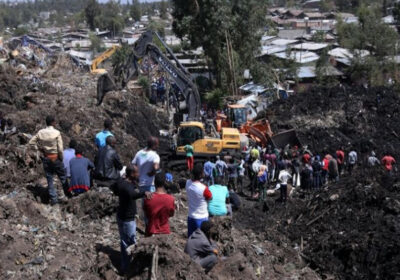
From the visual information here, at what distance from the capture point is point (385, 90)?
2698 centimetres

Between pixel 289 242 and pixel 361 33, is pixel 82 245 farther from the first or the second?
pixel 361 33

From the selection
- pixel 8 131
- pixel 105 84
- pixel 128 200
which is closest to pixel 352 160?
pixel 105 84

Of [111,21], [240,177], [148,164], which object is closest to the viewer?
[148,164]

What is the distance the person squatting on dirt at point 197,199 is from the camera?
7965 millimetres

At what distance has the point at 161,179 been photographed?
7246mm

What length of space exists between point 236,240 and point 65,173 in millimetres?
3717

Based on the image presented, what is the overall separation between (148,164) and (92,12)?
113m

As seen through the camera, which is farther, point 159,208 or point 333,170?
point 333,170

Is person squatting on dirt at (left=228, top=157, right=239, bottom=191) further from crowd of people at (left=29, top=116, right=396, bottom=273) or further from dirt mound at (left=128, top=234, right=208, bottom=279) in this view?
dirt mound at (left=128, top=234, right=208, bottom=279)

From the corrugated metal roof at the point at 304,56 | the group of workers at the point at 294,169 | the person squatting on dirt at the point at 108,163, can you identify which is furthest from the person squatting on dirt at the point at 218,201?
the corrugated metal roof at the point at 304,56

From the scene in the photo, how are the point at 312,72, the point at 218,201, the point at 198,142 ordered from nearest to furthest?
the point at 218,201 < the point at 198,142 < the point at 312,72

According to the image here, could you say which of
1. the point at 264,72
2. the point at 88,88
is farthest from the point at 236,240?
the point at 264,72

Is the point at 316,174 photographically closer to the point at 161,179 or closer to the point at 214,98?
the point at 161,179

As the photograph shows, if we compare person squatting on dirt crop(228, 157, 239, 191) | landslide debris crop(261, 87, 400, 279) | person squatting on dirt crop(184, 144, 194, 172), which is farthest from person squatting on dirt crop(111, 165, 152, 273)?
person squatting on dirt crop(184, 144, 194, 172)
